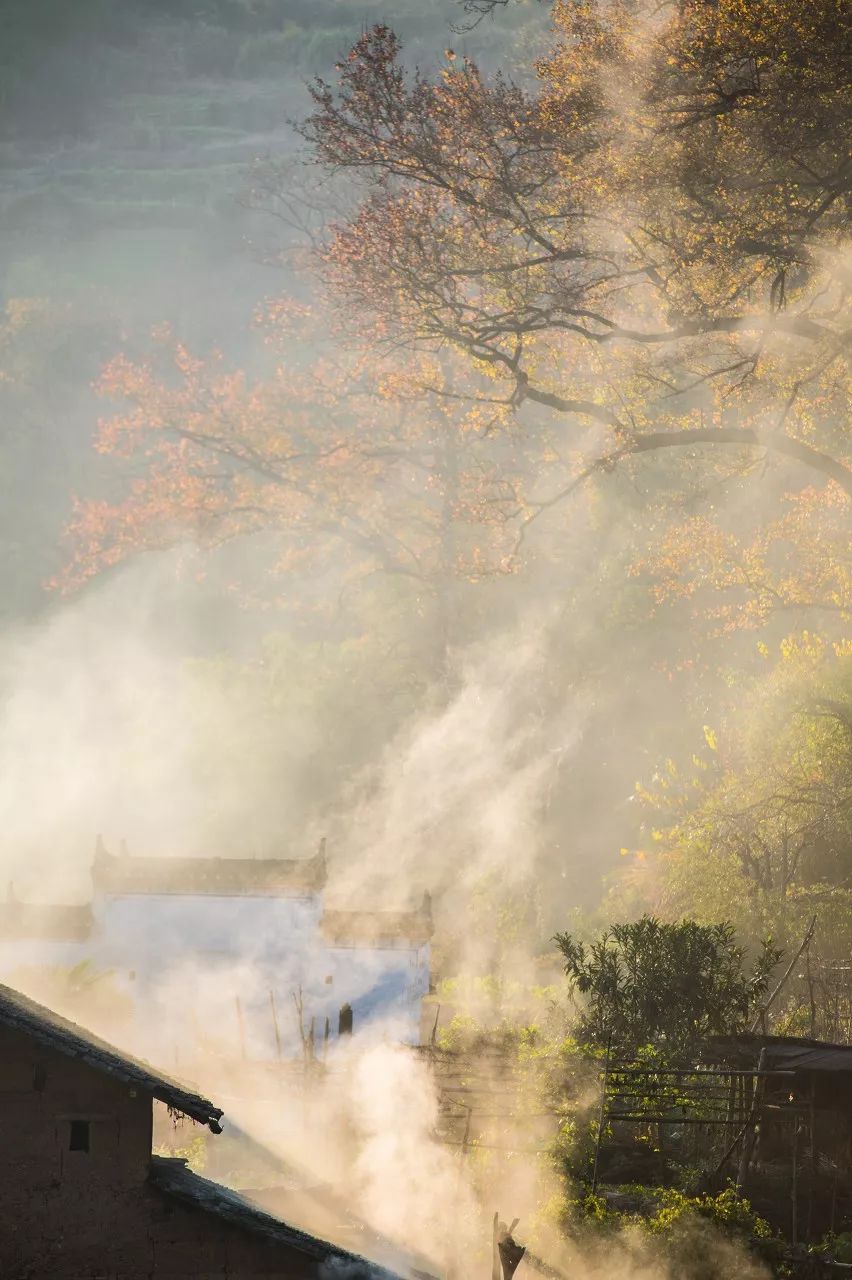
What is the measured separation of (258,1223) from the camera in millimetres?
16047

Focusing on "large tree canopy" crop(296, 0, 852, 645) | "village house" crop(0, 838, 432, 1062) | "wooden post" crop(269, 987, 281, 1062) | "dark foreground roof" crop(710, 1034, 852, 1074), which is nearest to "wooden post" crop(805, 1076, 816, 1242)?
"dark foreground roof" crop(710, 1034, 852, 1074)

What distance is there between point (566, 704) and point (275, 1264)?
33096 mm

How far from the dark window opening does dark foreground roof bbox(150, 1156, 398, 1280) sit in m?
0.78

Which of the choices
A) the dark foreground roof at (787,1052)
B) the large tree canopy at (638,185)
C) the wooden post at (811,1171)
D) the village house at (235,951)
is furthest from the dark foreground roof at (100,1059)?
the village house at (235,951)

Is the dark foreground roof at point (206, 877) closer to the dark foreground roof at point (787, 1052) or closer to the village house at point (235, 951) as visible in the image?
the village house at point (235, 951)

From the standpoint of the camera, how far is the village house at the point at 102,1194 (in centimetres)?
1592

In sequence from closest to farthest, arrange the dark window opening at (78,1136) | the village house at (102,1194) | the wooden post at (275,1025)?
the village house at (102,1194), the dark window opening at (78,1136), the wooden post at (275,1025)

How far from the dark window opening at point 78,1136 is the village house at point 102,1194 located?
1 cm

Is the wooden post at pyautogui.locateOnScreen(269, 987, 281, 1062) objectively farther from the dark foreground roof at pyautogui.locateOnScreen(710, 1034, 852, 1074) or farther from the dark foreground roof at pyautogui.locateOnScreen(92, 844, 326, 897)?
the dark foreground roof at pyautogui.locateOnScreen(710, 1034, 852, 1074)

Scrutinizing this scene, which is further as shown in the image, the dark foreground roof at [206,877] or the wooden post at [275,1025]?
the dark foreground roof at [206,877]

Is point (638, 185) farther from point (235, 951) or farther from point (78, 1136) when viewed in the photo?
point (235, 951)

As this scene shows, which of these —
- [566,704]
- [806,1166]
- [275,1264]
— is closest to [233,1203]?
[275,1264]

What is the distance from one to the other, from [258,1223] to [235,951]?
24.0 m

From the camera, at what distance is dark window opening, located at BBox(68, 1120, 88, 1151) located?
16.2m
